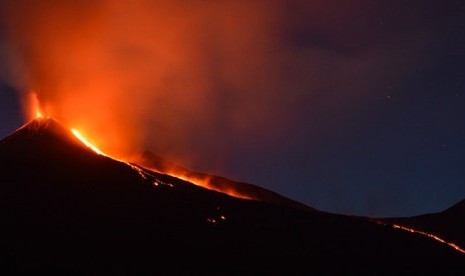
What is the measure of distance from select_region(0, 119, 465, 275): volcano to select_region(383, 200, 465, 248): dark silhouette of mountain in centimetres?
1798

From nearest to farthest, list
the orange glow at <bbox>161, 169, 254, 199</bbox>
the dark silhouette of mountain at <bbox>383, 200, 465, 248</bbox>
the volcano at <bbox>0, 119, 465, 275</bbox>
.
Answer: the volcano at <bbox>0, 119, 465, 275</bbox>, the orange glow at <bbox>161, 169, 254, 199</bbox>, the dark silhouette of mountain at <bbox>383, 200, 465, 248</bbox>

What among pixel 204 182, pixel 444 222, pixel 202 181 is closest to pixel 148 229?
pixel 204 182

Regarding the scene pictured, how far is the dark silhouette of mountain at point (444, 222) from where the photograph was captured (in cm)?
6822

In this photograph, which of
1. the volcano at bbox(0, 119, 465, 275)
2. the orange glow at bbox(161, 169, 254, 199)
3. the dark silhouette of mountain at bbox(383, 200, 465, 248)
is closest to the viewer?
the volcano at bbox(0, 119, 465, 275)

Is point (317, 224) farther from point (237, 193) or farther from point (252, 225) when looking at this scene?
point (237, 193)

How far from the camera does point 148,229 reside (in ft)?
124

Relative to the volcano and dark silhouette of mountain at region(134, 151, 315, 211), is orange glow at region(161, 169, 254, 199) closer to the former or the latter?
dark silhouette of mountain at region(134, 151, 315, 211)

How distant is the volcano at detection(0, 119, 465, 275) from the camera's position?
32.7 m

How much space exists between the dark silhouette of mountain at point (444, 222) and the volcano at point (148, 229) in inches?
708

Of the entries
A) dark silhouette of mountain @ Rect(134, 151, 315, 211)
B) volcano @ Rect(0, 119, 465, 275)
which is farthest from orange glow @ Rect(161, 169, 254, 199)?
volcano @ Rect(0, 119, 465, 275)

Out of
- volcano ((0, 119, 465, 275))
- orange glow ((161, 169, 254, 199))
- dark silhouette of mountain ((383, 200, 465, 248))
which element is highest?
dark silhouette of mountain ((383, 200, 465, 248))

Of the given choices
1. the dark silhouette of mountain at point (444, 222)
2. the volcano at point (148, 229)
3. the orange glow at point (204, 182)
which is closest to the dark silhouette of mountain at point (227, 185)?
the orange glow at point (204, 182)

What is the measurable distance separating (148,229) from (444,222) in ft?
163

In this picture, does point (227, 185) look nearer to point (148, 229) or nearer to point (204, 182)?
point (204, 182)
